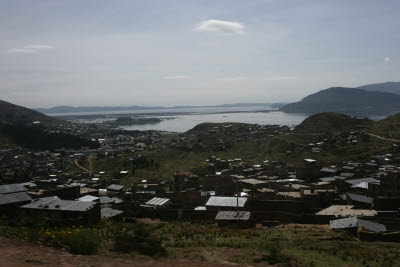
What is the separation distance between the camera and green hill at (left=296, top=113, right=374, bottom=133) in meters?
100

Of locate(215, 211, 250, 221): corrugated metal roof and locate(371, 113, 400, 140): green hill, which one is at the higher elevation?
locate(371, 113, 400, 140): green hill

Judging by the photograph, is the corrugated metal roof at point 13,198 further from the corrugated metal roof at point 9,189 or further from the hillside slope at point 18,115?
the hillside slope at point 18,115

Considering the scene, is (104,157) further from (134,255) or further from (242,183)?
(134,255)

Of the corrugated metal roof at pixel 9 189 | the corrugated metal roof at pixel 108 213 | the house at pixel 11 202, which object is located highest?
the house at pixel 11 202

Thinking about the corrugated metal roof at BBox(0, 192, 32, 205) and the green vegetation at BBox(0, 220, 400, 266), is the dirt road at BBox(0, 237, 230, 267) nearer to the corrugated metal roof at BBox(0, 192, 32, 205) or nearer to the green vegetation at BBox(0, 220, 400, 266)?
the green vegetation at BBox(0, 220, 400, 266)

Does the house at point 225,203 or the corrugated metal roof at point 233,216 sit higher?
the corrugated metal roof at point 233,216

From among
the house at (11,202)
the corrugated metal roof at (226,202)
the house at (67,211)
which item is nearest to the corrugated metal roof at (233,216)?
the corrugated metal roof at (226,202)

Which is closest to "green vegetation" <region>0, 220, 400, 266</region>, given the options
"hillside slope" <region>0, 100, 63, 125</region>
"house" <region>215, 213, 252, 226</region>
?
"house" <region>215, 213, 252, 226</region>

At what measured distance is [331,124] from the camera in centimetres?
10844

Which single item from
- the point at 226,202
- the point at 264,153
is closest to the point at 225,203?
the point at 226,202

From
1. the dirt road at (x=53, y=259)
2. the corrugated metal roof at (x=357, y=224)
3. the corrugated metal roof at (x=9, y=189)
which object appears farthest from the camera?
the corrugated metal roof at (x=9, y=189)

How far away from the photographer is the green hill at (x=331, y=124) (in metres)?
100

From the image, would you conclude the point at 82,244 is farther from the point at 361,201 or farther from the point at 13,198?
the point at 361,201

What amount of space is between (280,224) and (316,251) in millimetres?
9364
